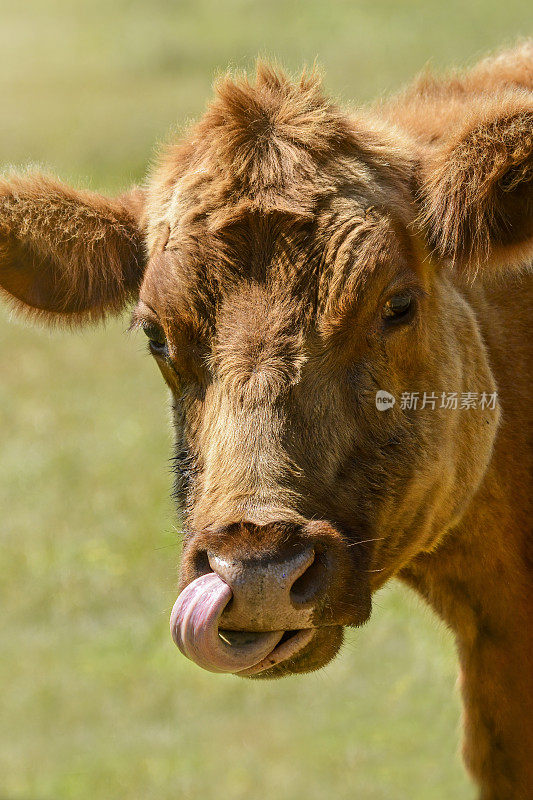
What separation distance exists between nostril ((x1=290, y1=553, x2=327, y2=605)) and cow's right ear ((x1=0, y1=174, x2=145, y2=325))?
2.03 meters

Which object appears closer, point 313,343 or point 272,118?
point 313,343

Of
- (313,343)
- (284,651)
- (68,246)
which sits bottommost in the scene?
(284,651)

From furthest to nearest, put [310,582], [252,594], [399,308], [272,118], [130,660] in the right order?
[130,660]
[272,118]
[399,308]
[310,582]
[252,594]

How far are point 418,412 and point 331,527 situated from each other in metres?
0.78

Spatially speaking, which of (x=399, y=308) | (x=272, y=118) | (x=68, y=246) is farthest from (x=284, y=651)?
(x=68, y=246)

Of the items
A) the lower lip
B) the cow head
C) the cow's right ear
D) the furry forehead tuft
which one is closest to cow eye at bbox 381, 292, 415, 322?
the cow head

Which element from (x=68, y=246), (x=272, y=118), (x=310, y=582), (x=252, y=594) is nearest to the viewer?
(x=252, y=594)

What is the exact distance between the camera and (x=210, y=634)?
3.81m

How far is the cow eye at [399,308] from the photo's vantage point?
4.44 meters

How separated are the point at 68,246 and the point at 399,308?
5.66ft

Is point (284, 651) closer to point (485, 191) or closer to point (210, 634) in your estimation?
point (210, 634)

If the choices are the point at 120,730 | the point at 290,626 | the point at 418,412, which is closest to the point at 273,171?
the point at 418,412

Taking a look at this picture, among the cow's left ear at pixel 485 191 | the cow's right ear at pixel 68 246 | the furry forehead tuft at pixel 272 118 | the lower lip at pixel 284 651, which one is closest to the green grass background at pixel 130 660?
the cow's right ear at pixel 68 246

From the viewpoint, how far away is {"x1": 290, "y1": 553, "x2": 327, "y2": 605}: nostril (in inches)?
153
